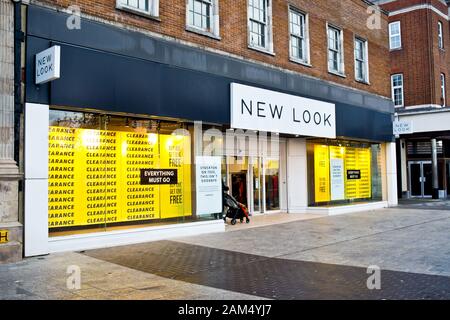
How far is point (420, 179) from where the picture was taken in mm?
27672

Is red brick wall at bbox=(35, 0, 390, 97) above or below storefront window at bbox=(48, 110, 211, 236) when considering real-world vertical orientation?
above

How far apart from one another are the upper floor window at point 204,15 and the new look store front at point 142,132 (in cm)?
94

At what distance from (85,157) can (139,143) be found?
5.06 ft

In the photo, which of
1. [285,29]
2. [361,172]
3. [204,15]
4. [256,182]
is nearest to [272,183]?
[256,182]

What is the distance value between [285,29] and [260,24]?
1270mm

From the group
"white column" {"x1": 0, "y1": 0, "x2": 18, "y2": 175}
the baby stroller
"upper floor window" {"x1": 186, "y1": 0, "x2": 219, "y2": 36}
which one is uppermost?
"upper floor window" {"x1": 186, "y1": 0, "x2": 219, "y2": 36}

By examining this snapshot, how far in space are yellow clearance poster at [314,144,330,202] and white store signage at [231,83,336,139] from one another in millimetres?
814

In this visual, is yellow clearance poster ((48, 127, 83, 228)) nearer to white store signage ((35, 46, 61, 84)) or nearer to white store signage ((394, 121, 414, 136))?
white store signage ((35, 46, 61, 84))

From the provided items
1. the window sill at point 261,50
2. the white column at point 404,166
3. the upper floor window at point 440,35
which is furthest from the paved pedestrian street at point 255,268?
the upper floor window at point 440,35

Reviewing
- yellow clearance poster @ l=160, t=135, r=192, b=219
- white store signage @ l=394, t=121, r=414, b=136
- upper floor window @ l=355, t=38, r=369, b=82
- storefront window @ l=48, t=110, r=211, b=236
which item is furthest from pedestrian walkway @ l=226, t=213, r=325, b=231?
white store signage @ l=394, t=121, r=414, b=136

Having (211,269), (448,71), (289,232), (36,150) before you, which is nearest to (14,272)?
(36,150)

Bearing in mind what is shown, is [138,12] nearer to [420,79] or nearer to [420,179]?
[420,179]

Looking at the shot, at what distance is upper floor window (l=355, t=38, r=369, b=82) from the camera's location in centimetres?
2003

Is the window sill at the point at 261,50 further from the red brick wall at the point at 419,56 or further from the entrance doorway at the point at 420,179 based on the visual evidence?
the red brick wall at the point at 419,56
